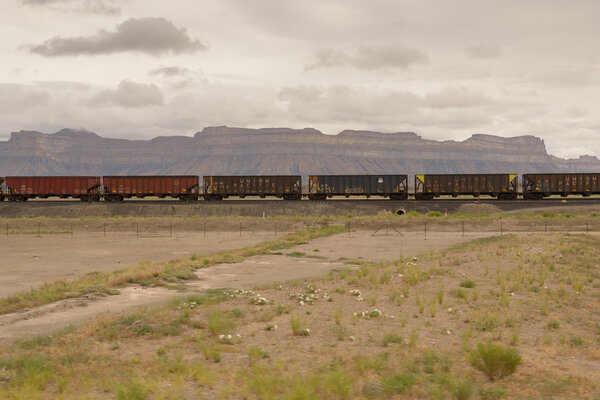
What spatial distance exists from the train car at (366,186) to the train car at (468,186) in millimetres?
2177

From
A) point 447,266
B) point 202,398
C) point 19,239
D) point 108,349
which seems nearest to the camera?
point 202,398

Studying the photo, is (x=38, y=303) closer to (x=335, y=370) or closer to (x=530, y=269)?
(x=335, y=370)

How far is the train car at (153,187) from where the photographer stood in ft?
201

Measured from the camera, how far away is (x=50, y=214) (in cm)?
5453

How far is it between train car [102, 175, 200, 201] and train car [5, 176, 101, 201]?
1.68 meters

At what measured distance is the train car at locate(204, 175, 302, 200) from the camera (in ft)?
200

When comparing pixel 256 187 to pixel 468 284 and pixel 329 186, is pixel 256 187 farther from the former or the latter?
pixel 468 284

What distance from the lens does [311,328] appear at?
1193 cm

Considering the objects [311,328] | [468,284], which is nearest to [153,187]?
[468,284]

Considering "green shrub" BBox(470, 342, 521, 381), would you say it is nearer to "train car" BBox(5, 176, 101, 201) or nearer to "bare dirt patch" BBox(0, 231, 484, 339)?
"bare dirt patch" BBox(0, 231, 484, 339)

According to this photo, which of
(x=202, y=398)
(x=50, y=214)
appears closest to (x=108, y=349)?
(x=202, y=398)

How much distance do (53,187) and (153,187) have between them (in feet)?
42.7

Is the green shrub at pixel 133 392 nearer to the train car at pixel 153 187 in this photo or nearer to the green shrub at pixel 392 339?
the green shrub at pixel 392 339

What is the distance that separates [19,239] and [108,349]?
32084 millimetres
